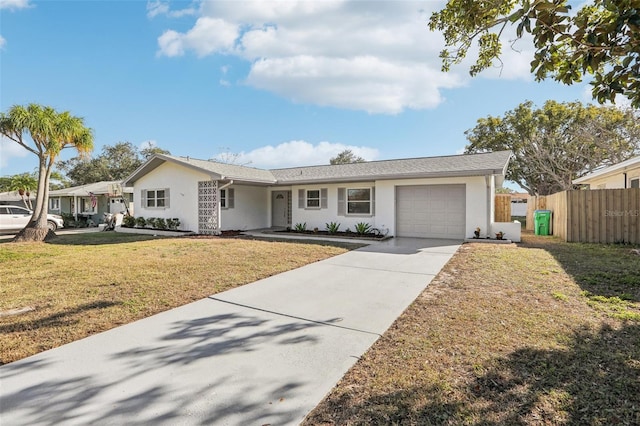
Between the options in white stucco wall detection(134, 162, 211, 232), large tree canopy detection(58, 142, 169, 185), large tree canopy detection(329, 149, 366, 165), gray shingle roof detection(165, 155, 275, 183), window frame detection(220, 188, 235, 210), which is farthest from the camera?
large tree canopy detection(329, 149, 366, 165)

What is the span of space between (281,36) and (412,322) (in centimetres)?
1043

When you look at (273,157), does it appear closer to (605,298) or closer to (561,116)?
(561,116)

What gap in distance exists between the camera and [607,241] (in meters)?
10.9

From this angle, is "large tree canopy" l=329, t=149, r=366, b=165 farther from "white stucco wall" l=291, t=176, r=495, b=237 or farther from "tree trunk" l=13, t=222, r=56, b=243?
"tree trunk" l=13, t=222, r=56, b=243

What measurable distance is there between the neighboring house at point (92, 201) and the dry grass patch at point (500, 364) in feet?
70.2

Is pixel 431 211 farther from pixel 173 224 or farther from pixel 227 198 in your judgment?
pixel 173 224

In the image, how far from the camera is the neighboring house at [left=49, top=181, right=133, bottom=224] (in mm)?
21609

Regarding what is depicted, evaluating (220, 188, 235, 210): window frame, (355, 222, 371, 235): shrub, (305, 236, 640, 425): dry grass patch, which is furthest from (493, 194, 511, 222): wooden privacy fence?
(220, 188, 235, 210): window frame

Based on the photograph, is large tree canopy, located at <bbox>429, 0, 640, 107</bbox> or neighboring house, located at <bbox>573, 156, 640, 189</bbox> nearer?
large tree canopy, located at <bbox>429, 0, 640, 107</bbox>

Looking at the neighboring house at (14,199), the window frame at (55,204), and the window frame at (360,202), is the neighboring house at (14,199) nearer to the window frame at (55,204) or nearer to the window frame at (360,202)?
the window frame at (55,204)

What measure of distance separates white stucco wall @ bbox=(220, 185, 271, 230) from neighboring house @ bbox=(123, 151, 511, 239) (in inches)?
2.0

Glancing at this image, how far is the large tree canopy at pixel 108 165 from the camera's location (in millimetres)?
36688

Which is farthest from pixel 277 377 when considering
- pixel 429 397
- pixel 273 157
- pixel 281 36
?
pixel 273 157

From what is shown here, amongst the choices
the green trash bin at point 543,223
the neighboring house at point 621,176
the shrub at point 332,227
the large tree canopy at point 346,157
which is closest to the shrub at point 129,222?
the shrub at point 332,227
